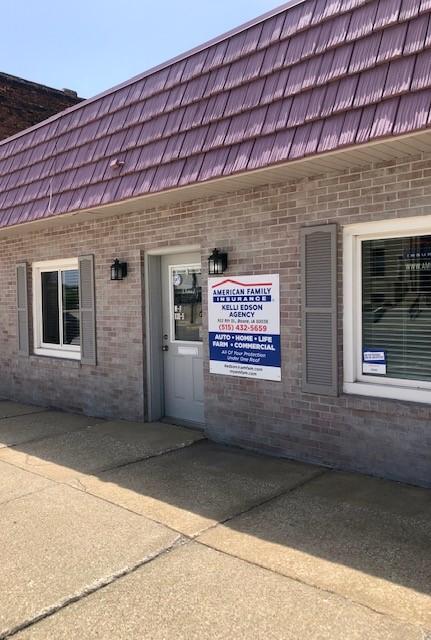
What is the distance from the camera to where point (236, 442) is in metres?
6.16

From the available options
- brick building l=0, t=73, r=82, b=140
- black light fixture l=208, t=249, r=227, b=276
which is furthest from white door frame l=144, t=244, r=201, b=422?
brick building l=0, t=73, r=82, b=140

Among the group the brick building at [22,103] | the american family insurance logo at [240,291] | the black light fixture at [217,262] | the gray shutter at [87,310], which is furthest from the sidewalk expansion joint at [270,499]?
the brick building at [22,103]

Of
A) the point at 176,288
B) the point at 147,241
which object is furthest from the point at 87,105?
the point at 176,288

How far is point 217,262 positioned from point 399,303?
1968mm

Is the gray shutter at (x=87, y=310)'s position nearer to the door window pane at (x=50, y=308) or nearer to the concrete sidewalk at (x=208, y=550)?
the door window pane at (x=50, y=308)

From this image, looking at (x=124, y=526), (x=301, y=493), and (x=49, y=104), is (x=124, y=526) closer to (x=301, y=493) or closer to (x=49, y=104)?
(x=301, y=493)

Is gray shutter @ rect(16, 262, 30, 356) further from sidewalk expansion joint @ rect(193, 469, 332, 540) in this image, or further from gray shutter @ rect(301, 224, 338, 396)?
sidewalk expansion joint @ rect(193, 469, 332, 540)

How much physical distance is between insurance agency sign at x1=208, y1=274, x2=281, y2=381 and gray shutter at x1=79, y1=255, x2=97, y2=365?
7.36 feet

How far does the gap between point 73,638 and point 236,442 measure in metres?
3.47

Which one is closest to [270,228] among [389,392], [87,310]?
[389,392]

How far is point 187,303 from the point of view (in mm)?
7074

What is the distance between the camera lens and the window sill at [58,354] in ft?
27.7

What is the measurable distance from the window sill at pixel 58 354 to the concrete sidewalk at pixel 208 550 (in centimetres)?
266

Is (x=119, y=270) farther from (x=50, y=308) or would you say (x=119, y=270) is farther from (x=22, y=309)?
(x=22, y=309)
